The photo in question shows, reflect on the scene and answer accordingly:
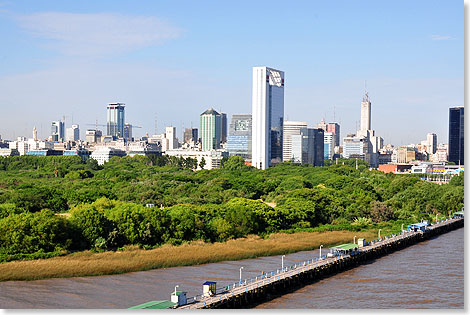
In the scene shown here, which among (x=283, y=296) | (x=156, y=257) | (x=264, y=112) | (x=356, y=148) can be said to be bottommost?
(x=283, y=296)

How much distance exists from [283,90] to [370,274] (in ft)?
390

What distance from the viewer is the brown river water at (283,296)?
22.5 meters

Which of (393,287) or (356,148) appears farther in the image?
(356,148)

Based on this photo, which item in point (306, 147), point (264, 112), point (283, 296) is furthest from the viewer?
point (306, 147)

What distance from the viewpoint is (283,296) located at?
24234 mm

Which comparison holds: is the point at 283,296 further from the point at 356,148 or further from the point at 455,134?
the point at 356,148

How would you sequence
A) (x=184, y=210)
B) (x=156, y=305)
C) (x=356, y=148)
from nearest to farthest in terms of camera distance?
(x=156, y=305) → (x=184, y=210) → (x=356, y=148)

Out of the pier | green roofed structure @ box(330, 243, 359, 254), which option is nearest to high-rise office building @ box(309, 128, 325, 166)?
the pier

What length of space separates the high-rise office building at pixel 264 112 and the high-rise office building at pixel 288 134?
14.7 meters

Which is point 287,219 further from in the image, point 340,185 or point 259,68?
point 259,68

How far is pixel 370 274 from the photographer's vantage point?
28.7 m

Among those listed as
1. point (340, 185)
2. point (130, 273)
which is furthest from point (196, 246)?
point (340, 185)

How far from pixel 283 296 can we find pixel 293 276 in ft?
5.83

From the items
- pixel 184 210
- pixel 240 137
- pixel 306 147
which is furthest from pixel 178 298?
pixel 240 137
